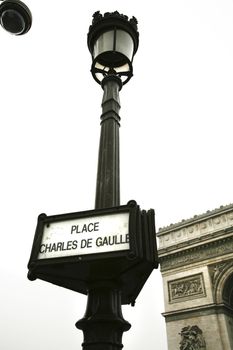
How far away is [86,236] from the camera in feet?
5.52

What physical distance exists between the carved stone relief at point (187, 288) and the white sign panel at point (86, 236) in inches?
641

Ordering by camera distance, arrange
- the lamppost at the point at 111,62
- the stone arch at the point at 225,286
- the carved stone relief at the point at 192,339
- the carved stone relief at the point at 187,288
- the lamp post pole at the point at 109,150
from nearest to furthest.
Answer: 1. the lamp post pole at the point at 109,150
2. the lamppost at the point at 111,62
3. the carved stone relief at the point at 192,339
4. the stone arch at the point at 225,286
5. the carved stone relief at the point at 187,288

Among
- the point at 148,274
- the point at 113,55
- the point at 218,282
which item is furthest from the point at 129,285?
the point at 218,282

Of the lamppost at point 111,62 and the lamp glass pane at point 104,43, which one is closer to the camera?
the lamppost at point 111,62

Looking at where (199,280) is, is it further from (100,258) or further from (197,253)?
(100,258)

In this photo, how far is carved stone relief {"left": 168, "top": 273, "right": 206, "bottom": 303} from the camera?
16.5 meters

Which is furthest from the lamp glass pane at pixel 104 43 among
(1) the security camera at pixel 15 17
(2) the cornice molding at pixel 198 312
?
(2) the cornice molding at pixel 198 312

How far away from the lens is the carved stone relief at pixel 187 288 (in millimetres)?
16487

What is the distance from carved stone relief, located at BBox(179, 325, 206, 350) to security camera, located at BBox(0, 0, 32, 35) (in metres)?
15.7

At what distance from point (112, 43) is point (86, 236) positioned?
2080mm

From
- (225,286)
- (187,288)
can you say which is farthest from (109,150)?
(187,288)

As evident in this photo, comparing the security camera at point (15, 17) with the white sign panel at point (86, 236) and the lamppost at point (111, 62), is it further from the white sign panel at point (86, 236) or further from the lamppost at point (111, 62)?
the white sign panel at point (86, 236)

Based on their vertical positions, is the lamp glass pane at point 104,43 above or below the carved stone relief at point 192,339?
below

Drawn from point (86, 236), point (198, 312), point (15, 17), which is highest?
point (198, 312)
